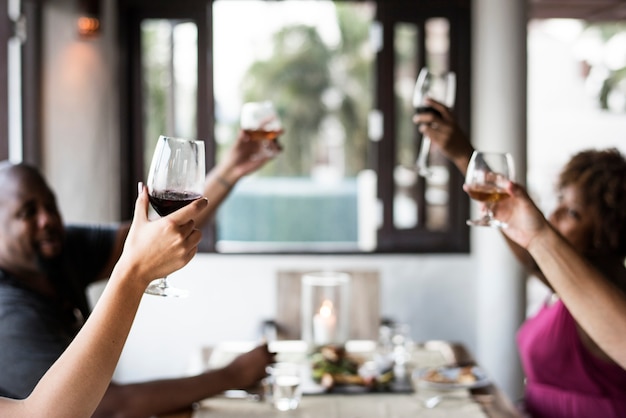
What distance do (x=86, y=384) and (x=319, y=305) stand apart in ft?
6.06

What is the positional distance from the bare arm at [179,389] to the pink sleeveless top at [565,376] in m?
0.85

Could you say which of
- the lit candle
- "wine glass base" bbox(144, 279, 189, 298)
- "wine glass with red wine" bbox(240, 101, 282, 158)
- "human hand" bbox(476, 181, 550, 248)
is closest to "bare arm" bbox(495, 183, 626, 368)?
"human hand" bbox(476, 181, 550, 248)

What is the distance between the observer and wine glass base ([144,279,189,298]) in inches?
56.9

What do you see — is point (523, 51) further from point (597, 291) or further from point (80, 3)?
point (597, 291)

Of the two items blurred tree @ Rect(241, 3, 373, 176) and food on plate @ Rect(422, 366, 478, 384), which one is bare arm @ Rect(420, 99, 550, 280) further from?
blurred tree @ Rect(241, 3, 373, 176)

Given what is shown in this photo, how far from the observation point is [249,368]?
235 centimetres

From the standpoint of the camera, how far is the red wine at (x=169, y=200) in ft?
4.63

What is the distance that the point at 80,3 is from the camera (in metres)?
4.45

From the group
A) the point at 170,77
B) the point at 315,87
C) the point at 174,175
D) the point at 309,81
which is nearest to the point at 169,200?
the point at 174,175

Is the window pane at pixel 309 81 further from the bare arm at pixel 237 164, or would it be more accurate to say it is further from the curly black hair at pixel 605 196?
the curly black hair at pixel 605 196

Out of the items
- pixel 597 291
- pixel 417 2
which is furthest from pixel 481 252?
pixel 597 291

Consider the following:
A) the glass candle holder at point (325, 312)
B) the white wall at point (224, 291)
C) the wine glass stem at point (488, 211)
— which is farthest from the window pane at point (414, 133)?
the wine glass stem at point (488, 211)

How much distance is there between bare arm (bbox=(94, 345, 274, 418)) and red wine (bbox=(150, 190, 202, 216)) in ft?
2.69

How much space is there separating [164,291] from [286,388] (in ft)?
2.79
